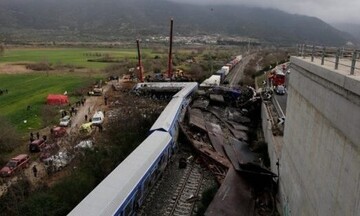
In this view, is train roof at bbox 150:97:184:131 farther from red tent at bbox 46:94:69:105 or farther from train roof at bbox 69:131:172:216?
red tent at bbox 46:94:69:105

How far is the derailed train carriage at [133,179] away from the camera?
13875 millimetres

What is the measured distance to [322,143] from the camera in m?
12.2

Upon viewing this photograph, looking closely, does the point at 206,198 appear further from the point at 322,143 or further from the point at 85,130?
the point at 85,130

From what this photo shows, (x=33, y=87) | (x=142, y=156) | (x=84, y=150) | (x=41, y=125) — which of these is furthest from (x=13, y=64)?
(x=142, y=156)

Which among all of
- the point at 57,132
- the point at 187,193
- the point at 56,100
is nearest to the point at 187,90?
the point at 57,132

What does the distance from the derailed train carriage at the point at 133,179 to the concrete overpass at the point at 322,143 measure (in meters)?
6.48

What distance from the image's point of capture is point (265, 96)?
4231 centimetres

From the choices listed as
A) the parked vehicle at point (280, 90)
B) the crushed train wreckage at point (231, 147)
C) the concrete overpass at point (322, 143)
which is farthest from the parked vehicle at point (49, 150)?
the parked vehicle at point (280, 90)

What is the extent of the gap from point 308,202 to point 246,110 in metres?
28.4

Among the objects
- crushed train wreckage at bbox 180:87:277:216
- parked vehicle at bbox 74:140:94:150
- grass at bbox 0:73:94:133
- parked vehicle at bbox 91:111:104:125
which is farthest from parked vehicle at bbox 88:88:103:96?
parked vehicle at bbox 74:140:94:150

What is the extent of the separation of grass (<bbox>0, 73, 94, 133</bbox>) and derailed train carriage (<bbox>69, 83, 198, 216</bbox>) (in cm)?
1826

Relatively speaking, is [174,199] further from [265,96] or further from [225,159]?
[265,96]

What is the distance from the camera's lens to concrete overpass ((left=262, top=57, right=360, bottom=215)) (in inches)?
371

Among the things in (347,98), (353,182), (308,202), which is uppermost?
(347,98)
